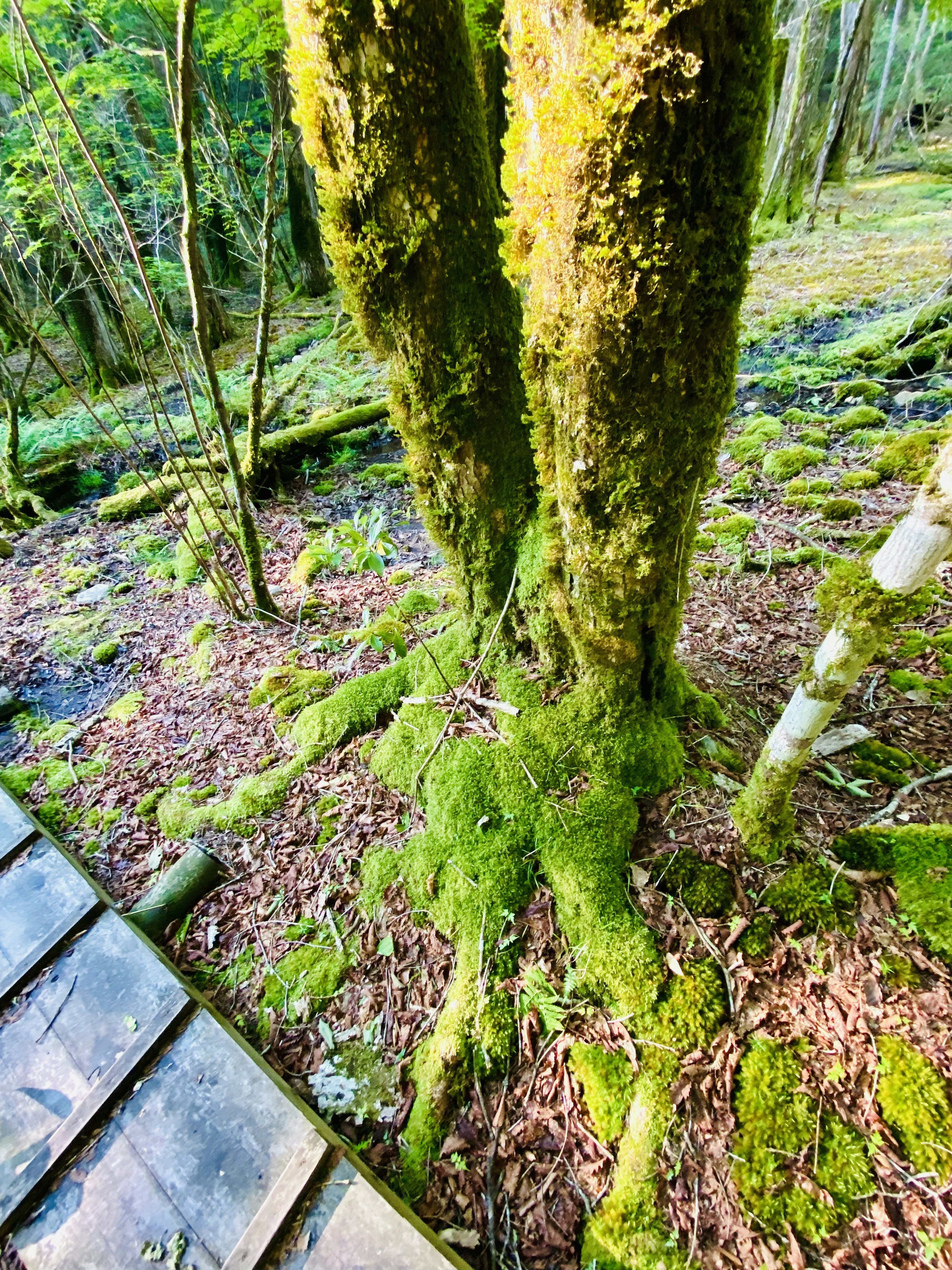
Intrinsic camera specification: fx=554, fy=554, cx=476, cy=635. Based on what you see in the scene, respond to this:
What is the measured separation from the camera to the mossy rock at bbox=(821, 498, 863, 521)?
15.1 feet

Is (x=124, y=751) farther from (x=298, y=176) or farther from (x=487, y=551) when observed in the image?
(x=298, y=176)

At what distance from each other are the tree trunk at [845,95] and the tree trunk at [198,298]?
1336cm

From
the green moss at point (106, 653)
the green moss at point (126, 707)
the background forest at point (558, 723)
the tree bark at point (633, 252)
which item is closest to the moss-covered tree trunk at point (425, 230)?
the background forest at point (558, 723)

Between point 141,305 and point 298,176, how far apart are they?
17.5 ft

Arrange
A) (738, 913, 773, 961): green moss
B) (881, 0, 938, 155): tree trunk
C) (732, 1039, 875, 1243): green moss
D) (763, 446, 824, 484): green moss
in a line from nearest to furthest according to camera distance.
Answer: (732, 1039, 875, 1243): green moss < (738, 913, 773, 961): green moss < (763, 446, 824, 484): green moss < (881, 0, 938, 155): tree trunk

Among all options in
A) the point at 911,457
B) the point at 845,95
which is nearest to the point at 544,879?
the point at 911,457

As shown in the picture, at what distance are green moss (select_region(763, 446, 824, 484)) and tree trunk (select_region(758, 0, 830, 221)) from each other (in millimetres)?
8022

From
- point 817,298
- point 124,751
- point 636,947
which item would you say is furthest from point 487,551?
point 817,298

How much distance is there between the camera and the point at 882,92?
1856cm

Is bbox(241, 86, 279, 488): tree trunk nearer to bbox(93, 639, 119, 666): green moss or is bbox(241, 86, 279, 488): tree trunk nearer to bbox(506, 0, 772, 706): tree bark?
bbox(93, 639, 119, 666): green moss

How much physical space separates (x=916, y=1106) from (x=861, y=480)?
15.3 ft

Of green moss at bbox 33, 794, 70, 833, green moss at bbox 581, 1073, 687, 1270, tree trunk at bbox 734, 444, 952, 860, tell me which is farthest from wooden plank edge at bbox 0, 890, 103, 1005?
tree trunk at bbox 734, 444, 952, 860

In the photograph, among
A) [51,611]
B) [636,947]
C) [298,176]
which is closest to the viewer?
[636,947]

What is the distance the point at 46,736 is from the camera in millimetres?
4410
